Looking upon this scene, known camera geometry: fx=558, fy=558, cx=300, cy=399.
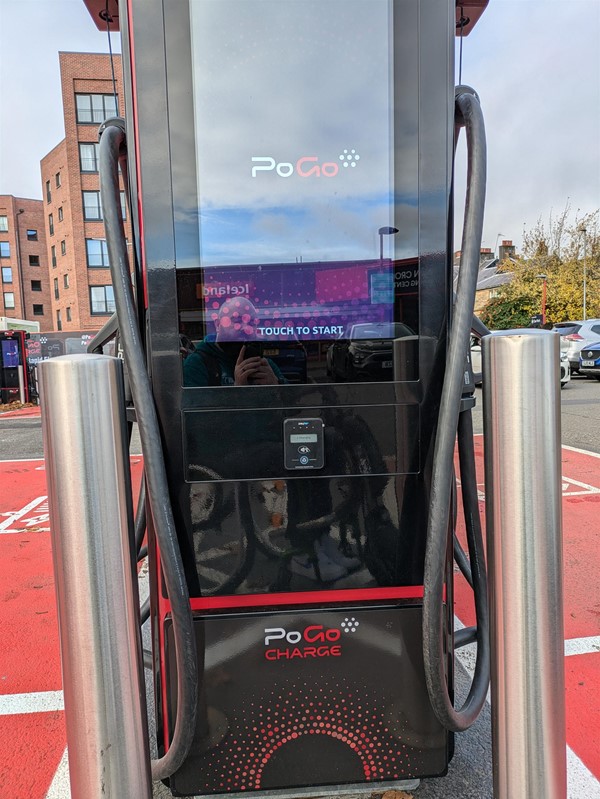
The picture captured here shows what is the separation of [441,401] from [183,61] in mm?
1116

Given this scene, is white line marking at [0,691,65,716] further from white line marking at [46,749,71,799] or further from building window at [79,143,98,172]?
building window at [79,143,98,172]

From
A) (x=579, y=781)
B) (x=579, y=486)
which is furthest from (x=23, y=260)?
(x=579, y=781)

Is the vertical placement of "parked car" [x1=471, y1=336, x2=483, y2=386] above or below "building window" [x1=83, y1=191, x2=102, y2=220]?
below

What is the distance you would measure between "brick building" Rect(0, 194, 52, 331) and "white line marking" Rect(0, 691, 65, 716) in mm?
51302

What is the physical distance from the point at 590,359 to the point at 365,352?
1595 centimetres

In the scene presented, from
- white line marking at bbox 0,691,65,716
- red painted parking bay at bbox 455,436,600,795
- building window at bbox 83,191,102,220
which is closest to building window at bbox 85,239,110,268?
building window at bbox 83,191,102,220

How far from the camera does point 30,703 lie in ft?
8.22

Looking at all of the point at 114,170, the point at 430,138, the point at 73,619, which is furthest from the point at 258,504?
the point at 430,138

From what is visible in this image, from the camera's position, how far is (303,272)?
156 cm

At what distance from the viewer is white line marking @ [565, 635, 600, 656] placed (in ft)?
9.11

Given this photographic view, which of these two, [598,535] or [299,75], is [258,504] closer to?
[299,75]

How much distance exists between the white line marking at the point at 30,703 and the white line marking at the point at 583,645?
7.96ft

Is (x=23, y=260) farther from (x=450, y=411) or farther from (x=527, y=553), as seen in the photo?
(x=527, y=553)

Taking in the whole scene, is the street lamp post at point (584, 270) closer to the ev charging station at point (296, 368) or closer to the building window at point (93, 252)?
the building window at point (93, 252)
